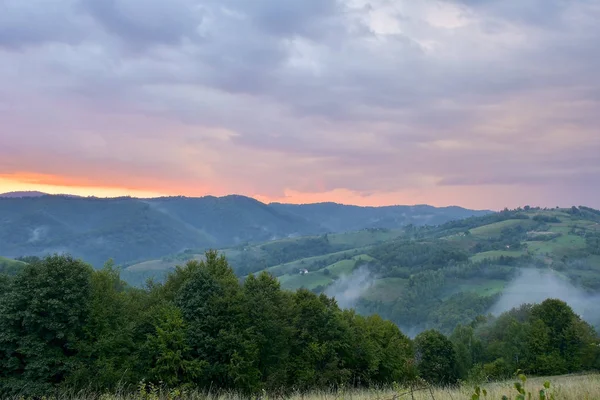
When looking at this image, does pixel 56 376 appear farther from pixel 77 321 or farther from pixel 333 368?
pixel 333 368

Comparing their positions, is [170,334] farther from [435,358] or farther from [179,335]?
[435,358]

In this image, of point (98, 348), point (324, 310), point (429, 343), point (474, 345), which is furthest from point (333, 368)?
point (474, 345)

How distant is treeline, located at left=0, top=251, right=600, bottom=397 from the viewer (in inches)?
1454

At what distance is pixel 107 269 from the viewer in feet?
157

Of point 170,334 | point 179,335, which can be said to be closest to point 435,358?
point 179,335

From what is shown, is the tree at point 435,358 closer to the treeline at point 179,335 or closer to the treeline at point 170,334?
the treeline at point 179,335

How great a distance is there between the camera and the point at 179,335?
40656mm

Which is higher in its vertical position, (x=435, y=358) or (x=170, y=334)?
(x=170, y=334)

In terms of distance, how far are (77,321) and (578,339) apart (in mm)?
70074

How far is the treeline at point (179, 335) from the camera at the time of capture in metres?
36.9

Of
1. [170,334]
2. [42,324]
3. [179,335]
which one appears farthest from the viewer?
[179,335]

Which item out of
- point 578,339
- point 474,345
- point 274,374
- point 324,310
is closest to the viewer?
point 274,374

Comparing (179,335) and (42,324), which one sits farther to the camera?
(179,335)

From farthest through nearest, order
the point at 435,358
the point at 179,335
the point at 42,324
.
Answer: the point at 435,358
the point at 179,335
the point at 42,324
